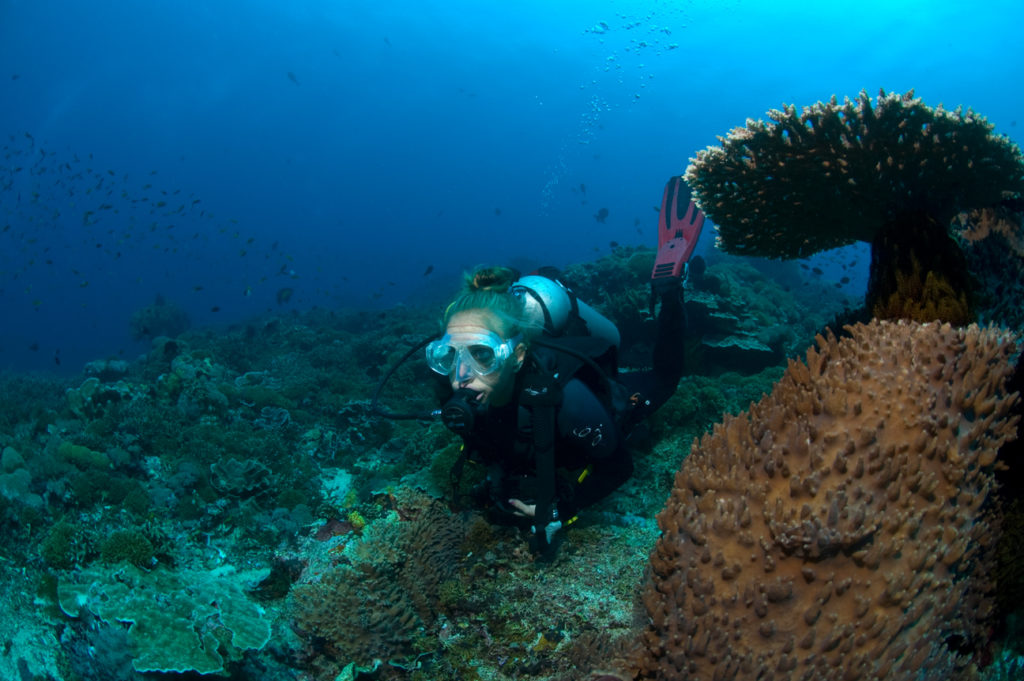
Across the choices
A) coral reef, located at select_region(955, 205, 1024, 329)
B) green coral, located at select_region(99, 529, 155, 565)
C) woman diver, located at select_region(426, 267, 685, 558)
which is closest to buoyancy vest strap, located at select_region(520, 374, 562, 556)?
woman diver, located at select_region(426, 267, 685, 558)

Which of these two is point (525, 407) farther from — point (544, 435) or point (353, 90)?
point (353, 90)

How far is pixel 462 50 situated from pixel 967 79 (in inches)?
4423

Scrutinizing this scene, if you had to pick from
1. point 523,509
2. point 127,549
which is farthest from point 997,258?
point 127,549

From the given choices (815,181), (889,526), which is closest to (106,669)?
(889,526)

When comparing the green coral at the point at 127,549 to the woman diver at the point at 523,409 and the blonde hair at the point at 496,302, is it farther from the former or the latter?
the blonde hair at the point at 496,302

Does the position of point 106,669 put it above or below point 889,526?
below

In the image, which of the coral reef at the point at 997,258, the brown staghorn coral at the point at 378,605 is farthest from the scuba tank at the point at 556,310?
the coral reef at the point at 997,258

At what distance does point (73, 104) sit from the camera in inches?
4072

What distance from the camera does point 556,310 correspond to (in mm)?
4934

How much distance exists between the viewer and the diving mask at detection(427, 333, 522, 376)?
3.87m

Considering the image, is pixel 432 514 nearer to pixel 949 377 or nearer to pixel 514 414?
pixel 514 414

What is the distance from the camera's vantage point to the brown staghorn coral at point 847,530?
1717mm

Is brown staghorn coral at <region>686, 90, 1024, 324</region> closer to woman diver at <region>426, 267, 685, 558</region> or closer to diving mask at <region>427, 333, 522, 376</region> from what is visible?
woman diver at <region>426, 267, 685, 558</region>

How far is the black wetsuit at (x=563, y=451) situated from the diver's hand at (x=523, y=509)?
4 cm
